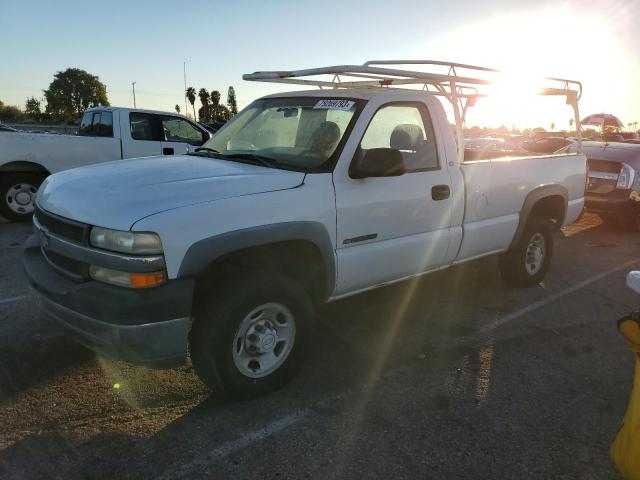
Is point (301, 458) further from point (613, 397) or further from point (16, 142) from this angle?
point (16, 142)

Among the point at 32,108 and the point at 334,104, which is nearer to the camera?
the point at 334,104

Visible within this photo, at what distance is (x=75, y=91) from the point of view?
322 feet

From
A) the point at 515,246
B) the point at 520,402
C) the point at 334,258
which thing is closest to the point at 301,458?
the point at 334,258

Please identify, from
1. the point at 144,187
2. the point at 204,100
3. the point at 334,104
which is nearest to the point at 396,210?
the point at 334,104

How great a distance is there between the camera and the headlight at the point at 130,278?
254 centimetres

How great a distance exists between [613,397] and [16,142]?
27.3ft

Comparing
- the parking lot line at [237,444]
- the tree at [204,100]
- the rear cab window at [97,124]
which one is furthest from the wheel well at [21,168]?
the tree at [204,100]

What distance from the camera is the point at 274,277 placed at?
3029 millimetres

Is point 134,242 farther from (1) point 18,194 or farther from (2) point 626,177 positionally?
(2) point 626,177

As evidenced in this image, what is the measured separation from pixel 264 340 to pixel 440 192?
6.07 ft

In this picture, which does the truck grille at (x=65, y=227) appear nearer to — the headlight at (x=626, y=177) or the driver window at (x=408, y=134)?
the driver window at (x=408, y=134)

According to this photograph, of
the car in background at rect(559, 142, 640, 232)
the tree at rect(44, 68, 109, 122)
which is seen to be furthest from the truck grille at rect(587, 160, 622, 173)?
the tree at rect(44, 68, 109, 122)

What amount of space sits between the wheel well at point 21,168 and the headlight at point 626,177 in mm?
9447

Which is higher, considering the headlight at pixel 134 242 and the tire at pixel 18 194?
the headlight at pixel 134 242
